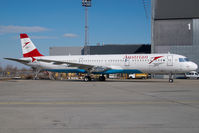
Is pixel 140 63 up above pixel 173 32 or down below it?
below

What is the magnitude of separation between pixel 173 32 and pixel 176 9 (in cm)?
539

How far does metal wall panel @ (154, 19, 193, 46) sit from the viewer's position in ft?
183

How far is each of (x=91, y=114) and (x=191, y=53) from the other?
5241cm

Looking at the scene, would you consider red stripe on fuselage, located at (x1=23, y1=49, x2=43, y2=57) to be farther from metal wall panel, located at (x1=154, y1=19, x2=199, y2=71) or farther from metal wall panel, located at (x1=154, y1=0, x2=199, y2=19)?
metal wall panel, located at (x1=154, y1=0, x2=199, y2=19)

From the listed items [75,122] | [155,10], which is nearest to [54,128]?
[75,122]

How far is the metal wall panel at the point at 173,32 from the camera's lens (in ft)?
183

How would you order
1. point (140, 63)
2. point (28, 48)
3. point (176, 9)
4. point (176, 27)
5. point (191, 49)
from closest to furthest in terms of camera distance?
1. point (140, 63)
2. point (28, 48)
3. point (176, 9)
4. point (191, 49)
5. point (176, 27)

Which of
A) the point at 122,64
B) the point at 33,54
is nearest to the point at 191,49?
the point at 122,64

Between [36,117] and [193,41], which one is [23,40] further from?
[193,41]

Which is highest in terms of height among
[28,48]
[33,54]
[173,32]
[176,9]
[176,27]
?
[176,9]

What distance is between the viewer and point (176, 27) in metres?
56.1

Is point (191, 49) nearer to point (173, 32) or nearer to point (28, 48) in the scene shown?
point (173, 32)

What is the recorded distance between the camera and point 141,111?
8594 mm

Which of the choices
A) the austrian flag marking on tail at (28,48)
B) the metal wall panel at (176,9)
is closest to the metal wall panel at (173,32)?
the metal wall panel at (176,9)
